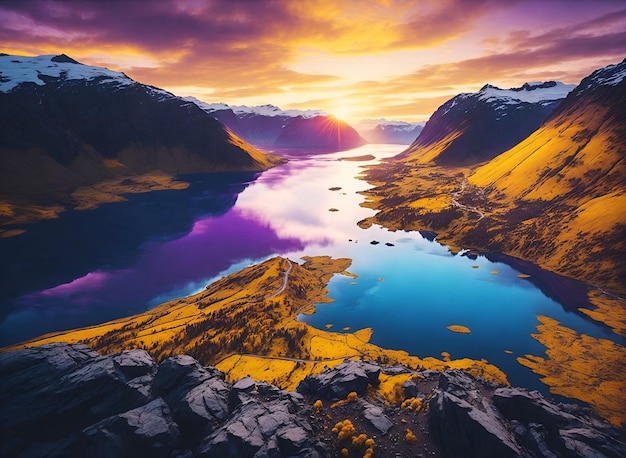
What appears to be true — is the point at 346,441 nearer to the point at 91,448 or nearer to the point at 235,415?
the point at 235,415

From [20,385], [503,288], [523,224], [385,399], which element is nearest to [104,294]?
[20,385]

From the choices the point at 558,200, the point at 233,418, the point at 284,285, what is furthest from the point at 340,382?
the point at 558,200

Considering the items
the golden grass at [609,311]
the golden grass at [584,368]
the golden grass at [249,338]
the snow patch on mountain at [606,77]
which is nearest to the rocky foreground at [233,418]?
the golden grass at [249,338]

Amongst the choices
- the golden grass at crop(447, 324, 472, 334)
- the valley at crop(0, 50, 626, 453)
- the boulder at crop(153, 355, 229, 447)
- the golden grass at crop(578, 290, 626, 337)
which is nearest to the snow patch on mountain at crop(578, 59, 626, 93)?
the valley at crop(0, 50, 626, 453)

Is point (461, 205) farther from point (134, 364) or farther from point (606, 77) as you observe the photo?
point (134, 364)

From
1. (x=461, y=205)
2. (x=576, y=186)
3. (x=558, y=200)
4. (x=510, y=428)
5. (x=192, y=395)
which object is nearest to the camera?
(x=510, y=428)

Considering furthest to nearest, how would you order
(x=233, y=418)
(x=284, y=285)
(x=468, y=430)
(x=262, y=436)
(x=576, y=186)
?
1. (x=576, y=186)
2. (x=284, y=285)
3. (x=233, y=418)
4. (x=468, y=430)
5. (x=262, y=436)

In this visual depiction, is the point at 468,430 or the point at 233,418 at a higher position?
the point at 233,418
